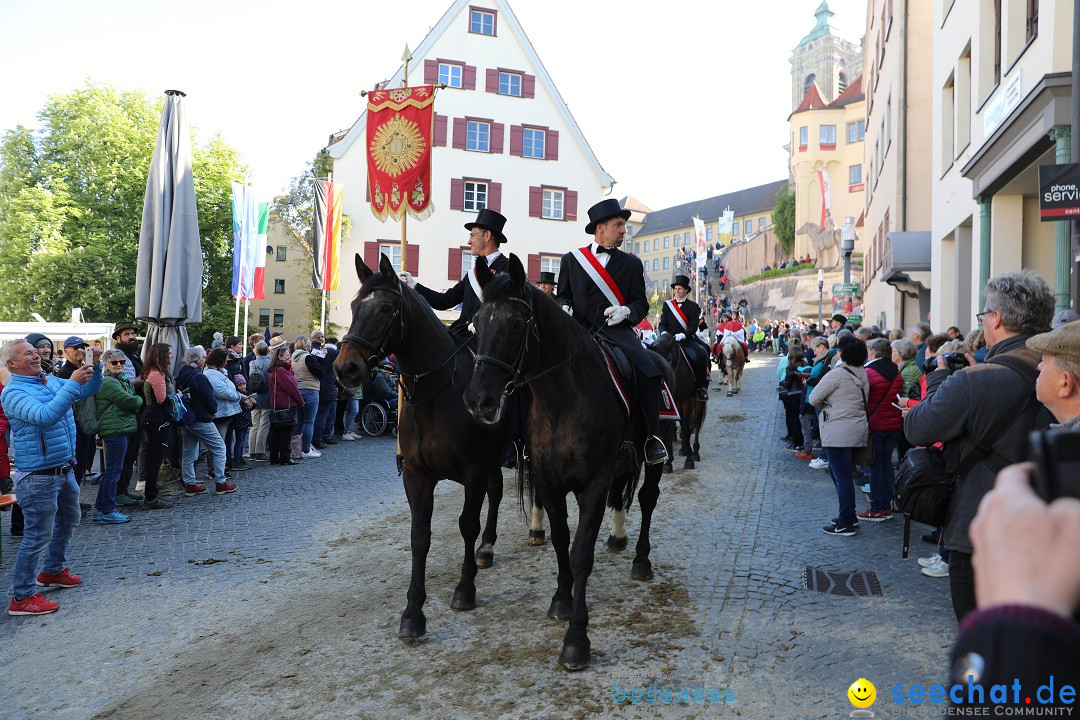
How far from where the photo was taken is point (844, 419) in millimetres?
7340

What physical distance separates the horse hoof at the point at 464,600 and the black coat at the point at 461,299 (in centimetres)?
190

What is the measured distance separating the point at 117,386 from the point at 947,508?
25.7 feet

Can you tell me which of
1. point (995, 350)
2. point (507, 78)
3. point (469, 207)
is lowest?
point (995, 350)

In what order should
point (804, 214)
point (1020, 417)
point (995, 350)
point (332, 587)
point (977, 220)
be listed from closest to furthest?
point (1020, 417) < point (995, 350) < point (332, 587) < point (977, 220) < point (804, 214)

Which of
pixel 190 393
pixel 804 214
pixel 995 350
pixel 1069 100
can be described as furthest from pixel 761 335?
pixel 995 350

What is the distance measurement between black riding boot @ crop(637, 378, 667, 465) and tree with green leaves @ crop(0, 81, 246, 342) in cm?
3107

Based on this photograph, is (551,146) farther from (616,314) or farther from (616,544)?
(616,314)

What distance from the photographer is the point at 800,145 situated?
6406 cm

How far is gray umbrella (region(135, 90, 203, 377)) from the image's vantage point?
10.2m

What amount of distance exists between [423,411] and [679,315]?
6.85m

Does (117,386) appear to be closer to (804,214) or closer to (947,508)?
(947,508)

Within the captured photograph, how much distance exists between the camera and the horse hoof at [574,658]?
4.07 m

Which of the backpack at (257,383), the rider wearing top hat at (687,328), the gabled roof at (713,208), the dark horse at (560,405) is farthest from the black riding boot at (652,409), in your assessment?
the gabled roof at (713,208)

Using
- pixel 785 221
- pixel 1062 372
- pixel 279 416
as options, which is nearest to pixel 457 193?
pixel 279 416
